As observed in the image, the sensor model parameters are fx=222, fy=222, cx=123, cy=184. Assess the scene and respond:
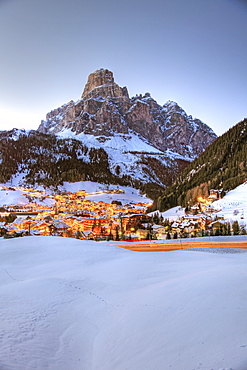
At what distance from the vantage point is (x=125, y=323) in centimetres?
540

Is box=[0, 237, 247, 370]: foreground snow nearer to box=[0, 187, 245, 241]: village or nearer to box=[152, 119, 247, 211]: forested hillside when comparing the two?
box=[0, 187, 245, 241]: village

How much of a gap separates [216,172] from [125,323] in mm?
63488

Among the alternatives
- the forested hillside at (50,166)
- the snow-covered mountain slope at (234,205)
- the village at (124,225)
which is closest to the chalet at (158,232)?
the village at (124,225)

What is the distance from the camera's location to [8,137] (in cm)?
19800

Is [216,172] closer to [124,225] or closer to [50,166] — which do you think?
[124,225]

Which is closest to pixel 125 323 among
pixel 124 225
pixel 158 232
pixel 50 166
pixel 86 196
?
pixel 158 232

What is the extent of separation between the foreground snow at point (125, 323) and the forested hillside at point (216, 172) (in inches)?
1930

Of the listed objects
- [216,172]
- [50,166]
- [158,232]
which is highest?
[50,166]

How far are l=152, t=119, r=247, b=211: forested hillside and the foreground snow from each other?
4901 cm

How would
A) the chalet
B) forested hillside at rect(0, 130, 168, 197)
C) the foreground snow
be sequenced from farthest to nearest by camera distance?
forested hillside at rect(0, 130, 168, 197), the chalet, the foreground snow

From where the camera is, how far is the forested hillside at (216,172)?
56438 mm

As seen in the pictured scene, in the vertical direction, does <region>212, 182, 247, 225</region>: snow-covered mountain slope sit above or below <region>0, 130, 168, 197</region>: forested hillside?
below

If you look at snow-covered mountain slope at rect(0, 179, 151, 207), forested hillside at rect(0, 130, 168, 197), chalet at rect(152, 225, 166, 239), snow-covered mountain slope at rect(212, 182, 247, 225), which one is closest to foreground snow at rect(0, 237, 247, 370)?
chalet at rect(152, 225, 166, 239)

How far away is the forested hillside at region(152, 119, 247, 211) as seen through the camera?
56.4m
